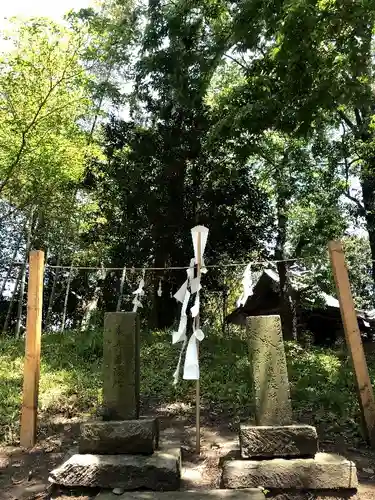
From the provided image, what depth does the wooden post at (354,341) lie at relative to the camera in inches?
181

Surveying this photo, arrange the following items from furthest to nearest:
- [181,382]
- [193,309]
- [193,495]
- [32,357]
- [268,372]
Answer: [181,382]
[32,357]
[193,309]
[268,372]
[193,495]

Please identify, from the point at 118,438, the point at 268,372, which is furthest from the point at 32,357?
the point at 268,372

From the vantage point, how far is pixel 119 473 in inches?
144

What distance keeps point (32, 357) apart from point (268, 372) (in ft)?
8.25

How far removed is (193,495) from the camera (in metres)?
3.38

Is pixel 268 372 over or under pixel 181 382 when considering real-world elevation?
over

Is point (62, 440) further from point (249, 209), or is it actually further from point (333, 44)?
point (249, 209)

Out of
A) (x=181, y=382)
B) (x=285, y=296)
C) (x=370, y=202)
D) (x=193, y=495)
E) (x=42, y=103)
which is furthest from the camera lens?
(x=370, y=202)

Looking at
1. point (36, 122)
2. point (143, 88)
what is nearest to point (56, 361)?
point (36, 122)

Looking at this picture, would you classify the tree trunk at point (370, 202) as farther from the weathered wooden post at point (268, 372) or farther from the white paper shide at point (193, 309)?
the weathered wooden post at point (268, 372)

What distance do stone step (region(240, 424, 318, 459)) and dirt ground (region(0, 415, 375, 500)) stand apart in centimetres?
47

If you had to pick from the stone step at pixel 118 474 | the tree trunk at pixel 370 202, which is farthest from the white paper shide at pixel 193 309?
the tree trunk at pixel 370 202

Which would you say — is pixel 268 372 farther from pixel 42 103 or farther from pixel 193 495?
pixel 42 103

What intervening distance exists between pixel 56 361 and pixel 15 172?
4968 mm
